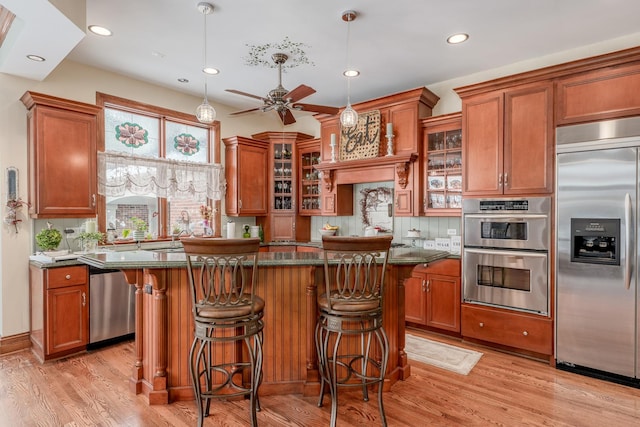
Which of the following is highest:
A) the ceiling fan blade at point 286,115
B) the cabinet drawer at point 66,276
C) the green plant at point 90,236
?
the ceiling fan blade at point 286,115

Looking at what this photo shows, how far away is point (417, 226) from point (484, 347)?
1.66 metres

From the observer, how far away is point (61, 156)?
363cm

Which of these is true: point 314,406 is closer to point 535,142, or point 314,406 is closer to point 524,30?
point 535,142

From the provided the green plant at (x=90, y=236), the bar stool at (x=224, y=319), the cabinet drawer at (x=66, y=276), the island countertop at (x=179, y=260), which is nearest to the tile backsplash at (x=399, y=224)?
the island countertop at (x=179, y=260)

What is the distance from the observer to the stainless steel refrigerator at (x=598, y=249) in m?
2.90

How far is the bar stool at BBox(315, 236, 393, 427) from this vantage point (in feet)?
7.11

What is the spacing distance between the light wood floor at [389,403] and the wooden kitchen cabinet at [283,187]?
2992 millimetres

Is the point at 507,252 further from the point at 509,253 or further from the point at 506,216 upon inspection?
the point at 506,216

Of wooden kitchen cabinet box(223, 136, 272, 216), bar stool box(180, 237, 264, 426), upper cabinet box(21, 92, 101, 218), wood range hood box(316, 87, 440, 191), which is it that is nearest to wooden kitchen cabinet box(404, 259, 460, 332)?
wood range hood box(316, 87, 440, 191)

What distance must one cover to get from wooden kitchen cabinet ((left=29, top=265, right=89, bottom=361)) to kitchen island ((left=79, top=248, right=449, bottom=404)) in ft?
3.86

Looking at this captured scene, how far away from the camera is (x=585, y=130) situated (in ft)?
10.2

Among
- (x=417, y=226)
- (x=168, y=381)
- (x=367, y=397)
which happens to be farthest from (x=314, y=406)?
(x=417, y=226)

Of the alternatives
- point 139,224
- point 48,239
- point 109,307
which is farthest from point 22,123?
point 109,307

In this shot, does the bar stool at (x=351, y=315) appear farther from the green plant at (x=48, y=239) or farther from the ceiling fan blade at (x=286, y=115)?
the green plant at (x=48, y=239)
